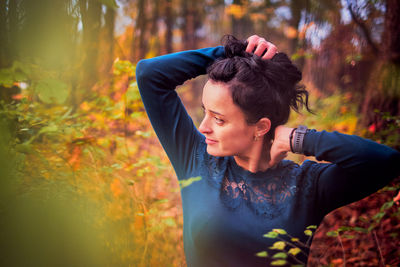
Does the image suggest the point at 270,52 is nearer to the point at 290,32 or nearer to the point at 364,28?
the point at 364,28

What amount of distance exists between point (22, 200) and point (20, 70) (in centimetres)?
75

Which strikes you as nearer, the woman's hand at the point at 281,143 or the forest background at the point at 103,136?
the woman's hand at the point at 281,143

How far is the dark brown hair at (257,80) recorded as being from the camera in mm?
1229

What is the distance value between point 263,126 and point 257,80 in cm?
21

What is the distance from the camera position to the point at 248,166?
134 cm

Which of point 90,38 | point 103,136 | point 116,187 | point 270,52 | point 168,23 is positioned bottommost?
point 116,187

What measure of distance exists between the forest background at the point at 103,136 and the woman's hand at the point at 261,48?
30 cm

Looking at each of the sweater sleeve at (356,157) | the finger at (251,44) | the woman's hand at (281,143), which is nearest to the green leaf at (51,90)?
the finger at (251,44)

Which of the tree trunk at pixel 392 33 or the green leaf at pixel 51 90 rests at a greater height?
the tree trunk at pixel 392 33

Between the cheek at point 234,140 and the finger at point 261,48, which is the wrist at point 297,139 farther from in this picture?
the finger at point 261,48

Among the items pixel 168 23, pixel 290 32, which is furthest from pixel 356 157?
pixel 168 23

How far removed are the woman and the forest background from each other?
25cm

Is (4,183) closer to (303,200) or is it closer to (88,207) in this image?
(88,207)

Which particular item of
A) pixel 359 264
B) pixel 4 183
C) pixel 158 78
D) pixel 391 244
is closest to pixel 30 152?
pixel 4 183
